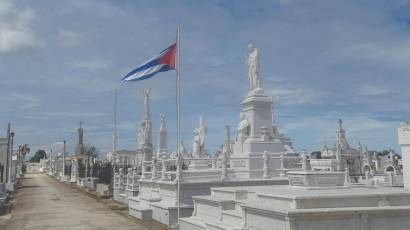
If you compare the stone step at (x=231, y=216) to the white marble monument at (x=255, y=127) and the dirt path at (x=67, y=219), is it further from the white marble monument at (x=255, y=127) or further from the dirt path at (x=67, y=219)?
the white marble monument at (x=255, y=127)

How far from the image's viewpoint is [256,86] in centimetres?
2408

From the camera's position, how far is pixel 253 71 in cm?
2444

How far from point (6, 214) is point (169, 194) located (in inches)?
400

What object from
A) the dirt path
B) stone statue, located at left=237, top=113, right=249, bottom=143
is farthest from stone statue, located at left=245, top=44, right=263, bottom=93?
the dirt path

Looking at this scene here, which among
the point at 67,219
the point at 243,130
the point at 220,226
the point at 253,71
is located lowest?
the point at 67,219

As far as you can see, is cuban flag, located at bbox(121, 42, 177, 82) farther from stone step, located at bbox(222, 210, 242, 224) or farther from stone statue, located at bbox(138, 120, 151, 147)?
stone statue, located at bbox(138, 120, 151, 147)

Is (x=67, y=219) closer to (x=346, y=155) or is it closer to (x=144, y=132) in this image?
(x=144, y=132)

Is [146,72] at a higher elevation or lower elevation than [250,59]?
lower

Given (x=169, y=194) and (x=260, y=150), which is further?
(x=260, y=150)

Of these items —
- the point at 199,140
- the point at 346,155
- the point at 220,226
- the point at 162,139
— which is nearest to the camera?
the point at 220,226

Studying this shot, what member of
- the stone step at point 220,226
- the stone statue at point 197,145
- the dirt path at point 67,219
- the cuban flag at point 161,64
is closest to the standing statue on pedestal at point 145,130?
the stone statue at point 197,145

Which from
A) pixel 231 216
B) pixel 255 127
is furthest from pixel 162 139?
pixel 231 216

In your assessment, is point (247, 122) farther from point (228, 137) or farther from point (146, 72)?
point (228, 137)

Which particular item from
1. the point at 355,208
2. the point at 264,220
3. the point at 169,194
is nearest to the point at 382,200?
the point at 355,208
